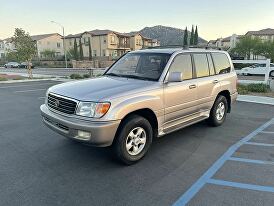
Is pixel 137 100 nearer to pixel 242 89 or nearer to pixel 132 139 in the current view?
pixel 132 139

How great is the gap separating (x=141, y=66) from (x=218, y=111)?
248cm

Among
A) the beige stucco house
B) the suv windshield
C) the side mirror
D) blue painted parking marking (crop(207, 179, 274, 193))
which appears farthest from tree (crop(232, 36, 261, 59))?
blue painted parking marking (crop(207, 179, 274, 193))

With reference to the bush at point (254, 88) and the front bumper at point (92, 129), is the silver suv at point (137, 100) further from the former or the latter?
the bush at point (254, 88)

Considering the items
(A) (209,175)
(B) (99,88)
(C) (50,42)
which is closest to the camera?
(A) (209,175)

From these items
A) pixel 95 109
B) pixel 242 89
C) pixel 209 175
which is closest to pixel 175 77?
pixel 95 109

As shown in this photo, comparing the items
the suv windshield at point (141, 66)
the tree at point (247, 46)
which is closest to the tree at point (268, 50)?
the tree at point (247, 46)

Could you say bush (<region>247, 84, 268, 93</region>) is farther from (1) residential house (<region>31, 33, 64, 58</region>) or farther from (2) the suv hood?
(1) residential house (<region>31, 33, 64, 58</region>)

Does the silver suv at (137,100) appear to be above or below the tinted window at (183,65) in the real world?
below

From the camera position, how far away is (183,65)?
16.0ft

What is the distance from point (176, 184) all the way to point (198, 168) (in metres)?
0.65

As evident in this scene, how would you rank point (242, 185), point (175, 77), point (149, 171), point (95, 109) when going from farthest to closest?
point (175, 77) < point (149, 171) < point (95, 109) < point (242, 185)

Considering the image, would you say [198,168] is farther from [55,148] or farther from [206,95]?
[55,148]

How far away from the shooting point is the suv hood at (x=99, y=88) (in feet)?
12.1

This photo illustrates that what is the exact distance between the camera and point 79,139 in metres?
3.63
